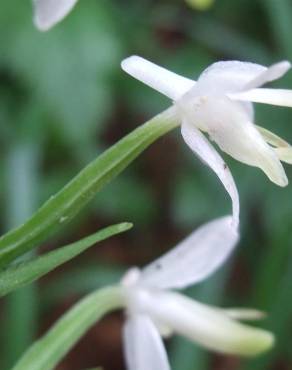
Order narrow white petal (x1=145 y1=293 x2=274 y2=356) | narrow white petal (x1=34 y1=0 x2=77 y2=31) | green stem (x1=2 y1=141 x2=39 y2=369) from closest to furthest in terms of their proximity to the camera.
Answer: narrow white petal (x1=34 y1=0 x2=77 y2=31) → narrow white petal (x1=145 y1=293 x2=274 y2=356) → green stem (x1=2 y1=141 x2=39 y2=369)

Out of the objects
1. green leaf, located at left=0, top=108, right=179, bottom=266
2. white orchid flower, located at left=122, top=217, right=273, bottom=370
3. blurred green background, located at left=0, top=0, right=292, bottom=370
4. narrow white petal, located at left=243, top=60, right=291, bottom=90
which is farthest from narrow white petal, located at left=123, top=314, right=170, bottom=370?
blurred green background, located at left=0, top=0, right=292, bottom=370

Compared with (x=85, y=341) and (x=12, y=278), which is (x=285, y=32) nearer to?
(x=85, y=341)

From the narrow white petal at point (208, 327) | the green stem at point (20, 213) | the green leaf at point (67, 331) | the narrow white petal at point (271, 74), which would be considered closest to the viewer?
the narrow white petal at point (271, 74)

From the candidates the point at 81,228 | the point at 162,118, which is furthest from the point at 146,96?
the point at 162,118

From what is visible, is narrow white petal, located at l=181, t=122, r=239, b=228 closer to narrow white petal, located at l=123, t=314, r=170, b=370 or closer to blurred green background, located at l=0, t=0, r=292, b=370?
narrow white petal, located at l=123, t=314, r=170, b=370

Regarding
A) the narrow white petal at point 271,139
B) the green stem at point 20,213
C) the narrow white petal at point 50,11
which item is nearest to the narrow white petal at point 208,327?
the narrow white petal at point 271,139

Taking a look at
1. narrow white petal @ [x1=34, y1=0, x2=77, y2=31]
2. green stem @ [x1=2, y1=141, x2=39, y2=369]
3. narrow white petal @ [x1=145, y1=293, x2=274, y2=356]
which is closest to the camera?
narrow white petal @ [x1=34, y1=0, x2=77, y2=31]

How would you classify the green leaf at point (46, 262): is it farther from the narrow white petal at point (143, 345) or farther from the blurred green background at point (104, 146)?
the blurred green background at point (104, 146)
